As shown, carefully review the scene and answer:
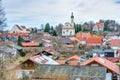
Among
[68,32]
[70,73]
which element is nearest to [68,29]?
[68,32]

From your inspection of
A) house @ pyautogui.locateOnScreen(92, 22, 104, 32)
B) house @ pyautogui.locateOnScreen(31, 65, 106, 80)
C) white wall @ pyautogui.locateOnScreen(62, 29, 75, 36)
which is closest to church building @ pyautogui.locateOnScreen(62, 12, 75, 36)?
white wall @ pyautogui.locateOnScreen(62, 29, 75, 36)

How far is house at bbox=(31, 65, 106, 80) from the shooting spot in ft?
51.6

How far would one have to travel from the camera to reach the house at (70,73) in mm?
15742

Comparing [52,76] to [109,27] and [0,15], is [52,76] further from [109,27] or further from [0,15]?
[109,27]

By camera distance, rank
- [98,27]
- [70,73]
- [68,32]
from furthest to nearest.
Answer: [98,27] → [68,32] → [70,73]

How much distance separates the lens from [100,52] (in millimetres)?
31141

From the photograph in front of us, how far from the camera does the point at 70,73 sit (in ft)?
53.4

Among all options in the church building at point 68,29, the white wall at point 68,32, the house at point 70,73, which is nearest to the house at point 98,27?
the church building at point 68,29

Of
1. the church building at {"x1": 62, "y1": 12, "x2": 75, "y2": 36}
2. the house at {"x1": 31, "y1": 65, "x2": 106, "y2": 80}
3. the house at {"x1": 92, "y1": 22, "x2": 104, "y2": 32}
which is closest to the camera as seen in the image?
the house at {"x1": 31, "y1": 65, "x2": 106, "y2": 80}

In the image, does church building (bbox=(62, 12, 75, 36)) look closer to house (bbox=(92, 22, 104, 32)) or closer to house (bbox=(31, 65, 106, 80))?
house (bbox=(92, 22, 104, 32))

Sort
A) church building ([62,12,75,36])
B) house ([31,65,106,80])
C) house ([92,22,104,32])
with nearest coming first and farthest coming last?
house ([31,65,106,80]), church building ([62,12,75,36]), house ([92,22,104,32])

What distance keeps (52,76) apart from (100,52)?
1605 cm

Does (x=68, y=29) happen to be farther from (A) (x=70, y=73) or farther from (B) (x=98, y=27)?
(A) (x=70, y=73)

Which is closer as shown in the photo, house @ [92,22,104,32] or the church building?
the church building
